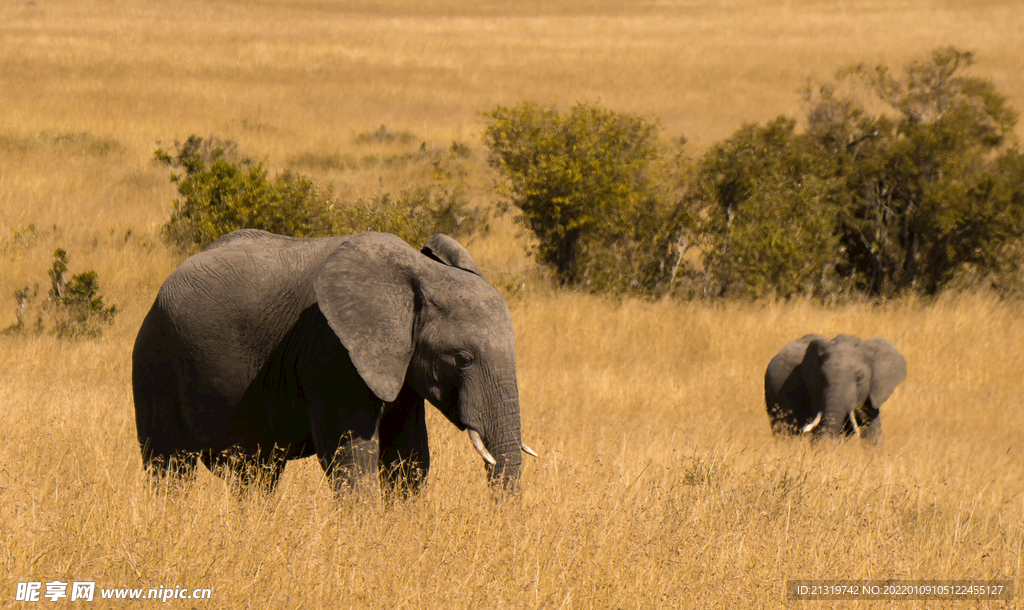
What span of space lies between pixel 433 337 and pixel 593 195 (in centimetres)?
1097

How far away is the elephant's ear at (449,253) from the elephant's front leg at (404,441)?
0.76m

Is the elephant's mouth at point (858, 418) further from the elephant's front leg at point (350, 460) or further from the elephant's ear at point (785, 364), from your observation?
the elephant's front leg at point (350, 460)

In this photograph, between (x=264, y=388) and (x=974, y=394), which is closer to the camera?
(x=264, y=388)

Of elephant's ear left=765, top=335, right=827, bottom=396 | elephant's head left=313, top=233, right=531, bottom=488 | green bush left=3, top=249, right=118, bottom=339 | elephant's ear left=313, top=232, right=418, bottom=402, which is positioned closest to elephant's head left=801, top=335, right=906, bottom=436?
elephant's ear left=765, top=335, right=827, bottom=396

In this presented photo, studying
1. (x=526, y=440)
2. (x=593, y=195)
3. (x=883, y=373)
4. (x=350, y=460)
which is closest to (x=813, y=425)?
(x=883, y=373)

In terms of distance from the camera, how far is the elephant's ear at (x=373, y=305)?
194 inches

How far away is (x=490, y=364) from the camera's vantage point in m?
4.98

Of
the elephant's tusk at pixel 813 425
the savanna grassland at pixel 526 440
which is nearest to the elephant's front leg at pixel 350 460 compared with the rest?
the savanna grassland at pixel 526 440

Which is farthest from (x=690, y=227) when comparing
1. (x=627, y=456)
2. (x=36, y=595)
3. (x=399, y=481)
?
(x=36, y=595)

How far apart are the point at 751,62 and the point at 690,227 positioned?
36.4m

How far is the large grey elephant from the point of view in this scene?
500 cm

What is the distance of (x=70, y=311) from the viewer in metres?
11.8

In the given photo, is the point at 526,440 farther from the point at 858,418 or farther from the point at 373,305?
the point at 858,418

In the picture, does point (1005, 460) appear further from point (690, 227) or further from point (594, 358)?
point (690, 227)
